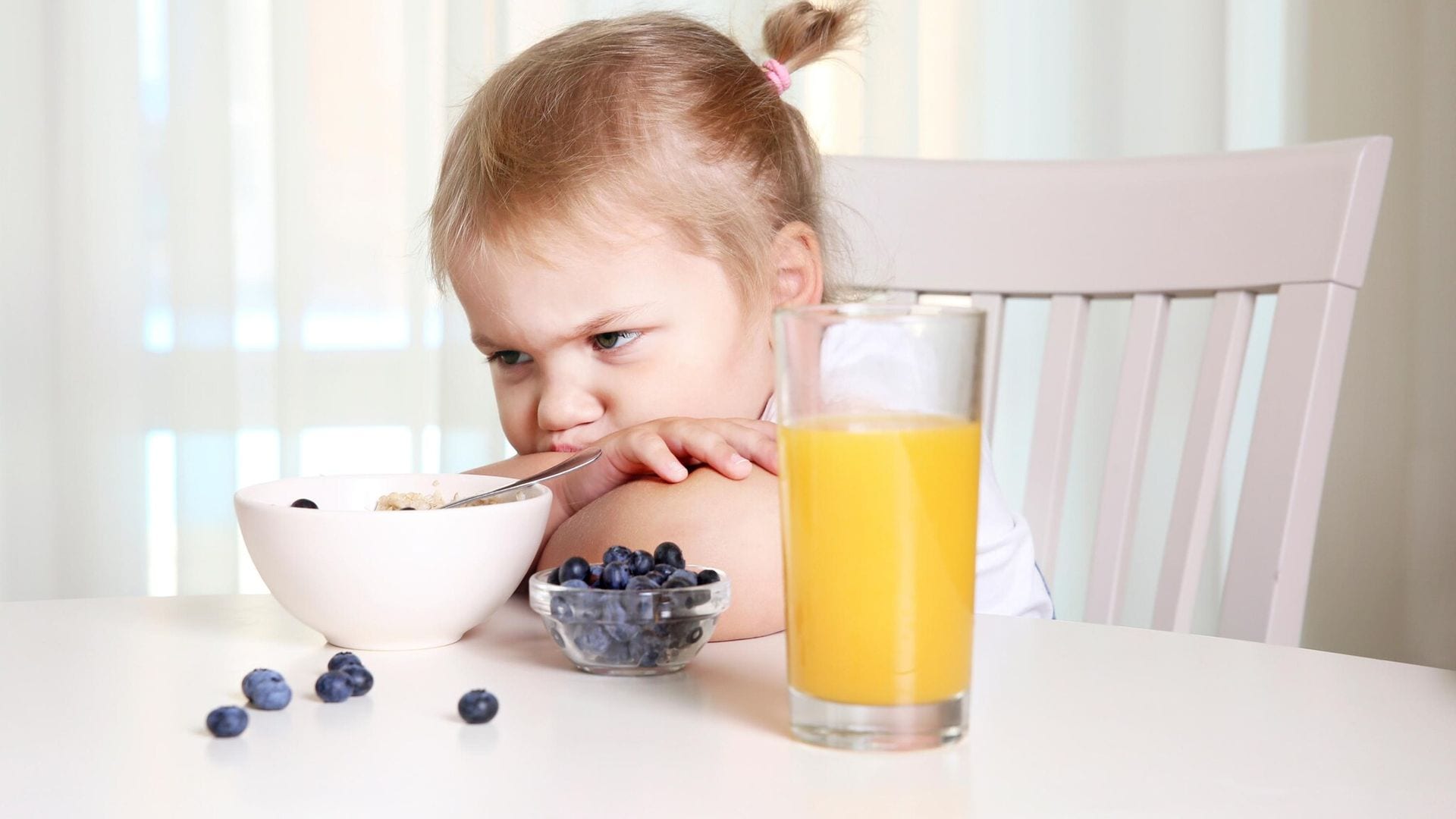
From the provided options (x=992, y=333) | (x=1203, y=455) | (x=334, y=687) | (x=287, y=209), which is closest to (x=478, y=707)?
(x=334, y=687)

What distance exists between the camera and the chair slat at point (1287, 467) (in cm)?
107

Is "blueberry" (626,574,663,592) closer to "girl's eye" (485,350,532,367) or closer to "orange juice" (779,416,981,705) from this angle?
"orange juice" (779,416,981,705)

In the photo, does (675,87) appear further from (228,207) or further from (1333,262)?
(228,207)

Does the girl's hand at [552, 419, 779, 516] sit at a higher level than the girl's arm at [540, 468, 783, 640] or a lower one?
higher

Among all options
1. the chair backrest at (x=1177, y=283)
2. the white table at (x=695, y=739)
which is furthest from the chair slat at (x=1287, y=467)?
the white table at (x=695, y=739)

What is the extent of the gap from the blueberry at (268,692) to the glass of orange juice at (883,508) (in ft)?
0.74

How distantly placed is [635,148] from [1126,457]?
51 centimetres

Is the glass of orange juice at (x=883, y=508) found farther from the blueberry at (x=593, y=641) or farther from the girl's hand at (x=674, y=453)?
the girl's hand at (x=674, y=453)

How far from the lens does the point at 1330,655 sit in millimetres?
692

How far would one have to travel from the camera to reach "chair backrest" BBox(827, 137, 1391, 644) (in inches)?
42.8

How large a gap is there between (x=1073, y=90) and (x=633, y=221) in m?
1.44

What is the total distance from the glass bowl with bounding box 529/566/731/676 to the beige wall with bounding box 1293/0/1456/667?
6.11ft

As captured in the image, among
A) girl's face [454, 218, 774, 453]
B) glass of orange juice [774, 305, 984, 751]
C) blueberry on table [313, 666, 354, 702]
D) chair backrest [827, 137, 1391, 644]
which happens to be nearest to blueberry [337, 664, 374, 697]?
blueberry on table [313, 666, 354, 702]

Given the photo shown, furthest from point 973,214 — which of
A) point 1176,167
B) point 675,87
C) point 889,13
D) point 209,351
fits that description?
point 209,351
